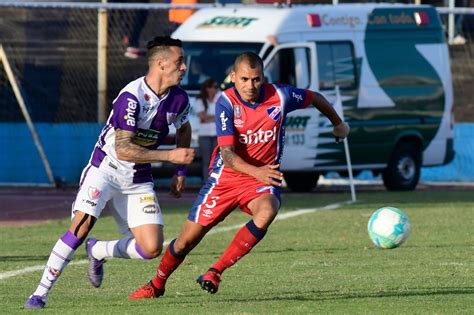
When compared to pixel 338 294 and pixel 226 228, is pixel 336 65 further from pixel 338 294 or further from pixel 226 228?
pixel 338 294

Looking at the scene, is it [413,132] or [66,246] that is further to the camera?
[413,132]

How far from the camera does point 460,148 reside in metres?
27.2

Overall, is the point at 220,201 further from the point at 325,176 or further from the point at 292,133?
the point at 325,176

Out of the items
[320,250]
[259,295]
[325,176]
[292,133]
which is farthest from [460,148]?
[259,295]

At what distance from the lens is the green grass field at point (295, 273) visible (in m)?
9.43

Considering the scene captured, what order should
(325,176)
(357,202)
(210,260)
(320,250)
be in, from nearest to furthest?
(210,260) → (320,250) → (357,202) → (325,176)

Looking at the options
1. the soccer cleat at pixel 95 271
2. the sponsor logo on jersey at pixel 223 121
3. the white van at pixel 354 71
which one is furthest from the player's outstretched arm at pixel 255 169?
the white van at pixel 354 71

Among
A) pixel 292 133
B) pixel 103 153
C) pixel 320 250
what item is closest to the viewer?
pixel 103 153

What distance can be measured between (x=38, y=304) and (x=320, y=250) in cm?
514

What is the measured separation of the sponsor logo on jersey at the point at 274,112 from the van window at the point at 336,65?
41.1ft

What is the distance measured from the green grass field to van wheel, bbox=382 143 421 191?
16.8ft

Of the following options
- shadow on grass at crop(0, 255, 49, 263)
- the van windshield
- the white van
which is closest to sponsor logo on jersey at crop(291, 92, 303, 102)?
shadow on grass at crop(0, 255, 49, 263)

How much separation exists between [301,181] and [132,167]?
1449 cm

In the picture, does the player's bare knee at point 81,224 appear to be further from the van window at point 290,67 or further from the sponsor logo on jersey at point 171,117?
the van window at point 290,67
